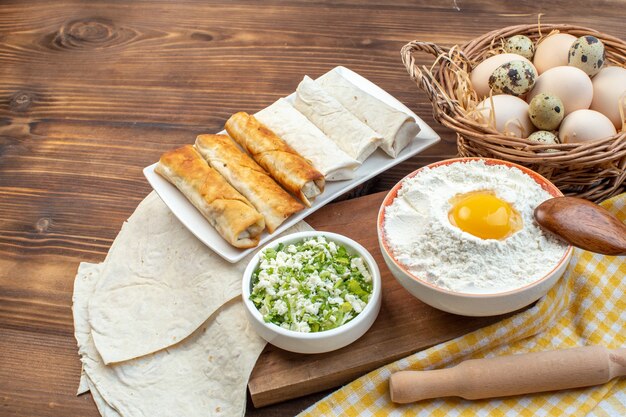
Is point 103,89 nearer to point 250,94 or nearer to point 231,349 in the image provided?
point 250,94

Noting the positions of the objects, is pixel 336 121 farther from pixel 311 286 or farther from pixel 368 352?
pixel 368 352

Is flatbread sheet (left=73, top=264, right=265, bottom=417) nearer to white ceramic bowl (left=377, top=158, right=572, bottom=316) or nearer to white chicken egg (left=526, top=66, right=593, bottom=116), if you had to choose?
white ceramic bowl (left=377, top=158, right=572, bottom=316)

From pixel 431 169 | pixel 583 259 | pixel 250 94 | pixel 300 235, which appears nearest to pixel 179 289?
pixel 300 235

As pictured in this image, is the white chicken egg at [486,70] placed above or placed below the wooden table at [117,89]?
above

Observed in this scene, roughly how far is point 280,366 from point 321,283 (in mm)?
210

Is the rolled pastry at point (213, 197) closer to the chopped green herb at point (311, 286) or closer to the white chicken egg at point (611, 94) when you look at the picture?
the chopped green herb at point (311, 286)

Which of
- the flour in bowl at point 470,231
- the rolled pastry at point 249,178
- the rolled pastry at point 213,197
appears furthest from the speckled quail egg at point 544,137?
the rolled pastry at point 213,197

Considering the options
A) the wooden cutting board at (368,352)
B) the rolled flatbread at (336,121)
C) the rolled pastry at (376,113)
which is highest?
A: the rolled pastry at (376,113)

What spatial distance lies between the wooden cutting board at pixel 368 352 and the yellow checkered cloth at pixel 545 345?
31 mm

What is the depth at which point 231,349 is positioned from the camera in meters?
1.73

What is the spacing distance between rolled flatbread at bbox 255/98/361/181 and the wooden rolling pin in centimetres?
68

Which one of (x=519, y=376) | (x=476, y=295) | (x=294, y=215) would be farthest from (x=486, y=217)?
(x=294, y=215)

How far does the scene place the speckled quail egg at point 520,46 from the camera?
2.12 metres

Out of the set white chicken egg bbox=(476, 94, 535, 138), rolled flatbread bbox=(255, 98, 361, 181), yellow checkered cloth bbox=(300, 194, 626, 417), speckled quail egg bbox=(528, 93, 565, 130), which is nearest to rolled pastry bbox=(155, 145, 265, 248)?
rolled flatbread bbox=(255, 98, 361, 181)
